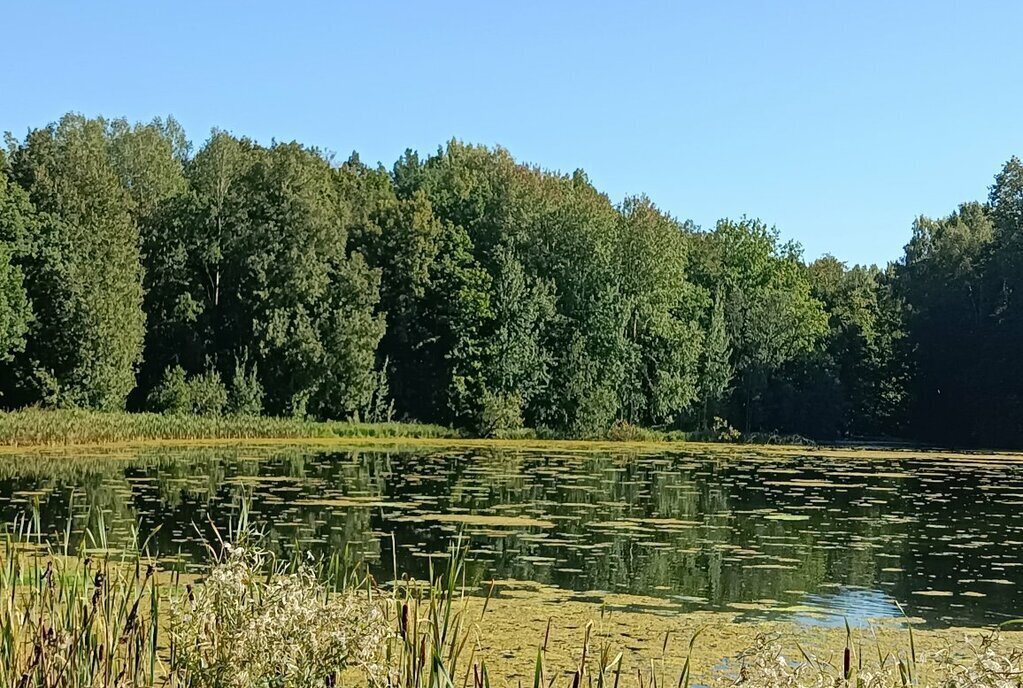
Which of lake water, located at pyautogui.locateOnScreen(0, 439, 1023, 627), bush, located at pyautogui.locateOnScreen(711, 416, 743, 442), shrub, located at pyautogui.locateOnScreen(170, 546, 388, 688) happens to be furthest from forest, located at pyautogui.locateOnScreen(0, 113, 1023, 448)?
shrub, located at pyautogui.locateOnScreen(170, 546, 388, 688)

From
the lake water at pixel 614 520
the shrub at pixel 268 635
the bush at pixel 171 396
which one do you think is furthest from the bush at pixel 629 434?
the shrub at pixel 268 635

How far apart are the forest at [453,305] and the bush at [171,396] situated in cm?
10

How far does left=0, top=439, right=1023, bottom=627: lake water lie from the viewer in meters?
13.6

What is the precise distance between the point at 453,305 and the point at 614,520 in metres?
32.5

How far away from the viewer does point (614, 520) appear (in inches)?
778

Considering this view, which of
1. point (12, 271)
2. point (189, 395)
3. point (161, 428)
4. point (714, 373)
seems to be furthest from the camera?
point (714, 373)

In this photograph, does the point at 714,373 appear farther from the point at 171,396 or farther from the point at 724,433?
the point at 171,396

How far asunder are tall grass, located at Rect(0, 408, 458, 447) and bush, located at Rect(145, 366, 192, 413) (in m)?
1.66

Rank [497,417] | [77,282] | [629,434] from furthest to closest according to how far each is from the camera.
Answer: [629,434] < [497,417] < [77,282]

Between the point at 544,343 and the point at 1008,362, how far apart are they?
71.1 feet

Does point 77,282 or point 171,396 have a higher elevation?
point 77,282

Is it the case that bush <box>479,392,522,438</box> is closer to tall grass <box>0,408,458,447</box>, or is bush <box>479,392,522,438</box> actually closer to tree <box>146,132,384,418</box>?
tall grass <box>0,408,458,447</box>

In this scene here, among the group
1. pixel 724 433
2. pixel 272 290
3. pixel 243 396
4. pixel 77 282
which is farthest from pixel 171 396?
pixel 724 433

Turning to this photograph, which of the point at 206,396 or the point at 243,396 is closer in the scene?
the point at 206,396
